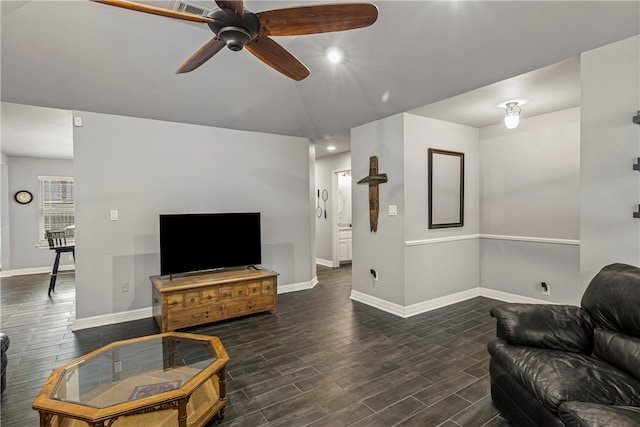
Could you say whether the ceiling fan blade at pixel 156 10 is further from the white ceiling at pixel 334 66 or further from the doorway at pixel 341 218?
the doorway at pixel 341 218

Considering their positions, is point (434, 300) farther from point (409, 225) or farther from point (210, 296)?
point (210, 296)

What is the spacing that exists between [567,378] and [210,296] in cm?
326

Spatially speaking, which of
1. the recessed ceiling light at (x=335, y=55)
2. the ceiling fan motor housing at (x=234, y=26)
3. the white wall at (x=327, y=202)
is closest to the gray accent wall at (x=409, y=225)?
the recessed ceiling light at (x=335, y=55)

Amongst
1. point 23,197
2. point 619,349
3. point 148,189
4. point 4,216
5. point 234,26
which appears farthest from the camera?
point 23,197

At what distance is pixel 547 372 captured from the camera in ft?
5.58

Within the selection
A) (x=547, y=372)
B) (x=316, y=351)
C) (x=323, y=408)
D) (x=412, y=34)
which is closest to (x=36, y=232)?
(x=316, y=351)

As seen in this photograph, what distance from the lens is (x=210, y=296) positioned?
3.67 meters

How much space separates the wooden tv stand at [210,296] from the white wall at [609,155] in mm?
3258

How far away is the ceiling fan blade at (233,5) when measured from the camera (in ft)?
5.02

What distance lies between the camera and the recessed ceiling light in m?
3.14

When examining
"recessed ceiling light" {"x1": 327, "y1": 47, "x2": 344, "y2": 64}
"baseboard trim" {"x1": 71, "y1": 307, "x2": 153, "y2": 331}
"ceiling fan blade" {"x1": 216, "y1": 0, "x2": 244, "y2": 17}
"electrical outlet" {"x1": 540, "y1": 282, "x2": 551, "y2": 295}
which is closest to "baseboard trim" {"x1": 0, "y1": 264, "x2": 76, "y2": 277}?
"baseboard trim" {"x1": 71, "y1": 307, "x2": 153, "y2": 331}

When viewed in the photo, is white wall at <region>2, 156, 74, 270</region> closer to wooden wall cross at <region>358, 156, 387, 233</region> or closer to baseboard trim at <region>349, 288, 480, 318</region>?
baseboard trim at <region>349, 288, 480, 318</region>

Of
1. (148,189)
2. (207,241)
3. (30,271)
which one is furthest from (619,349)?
(30,271)

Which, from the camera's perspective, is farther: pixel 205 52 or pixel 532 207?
pixel 532 207
